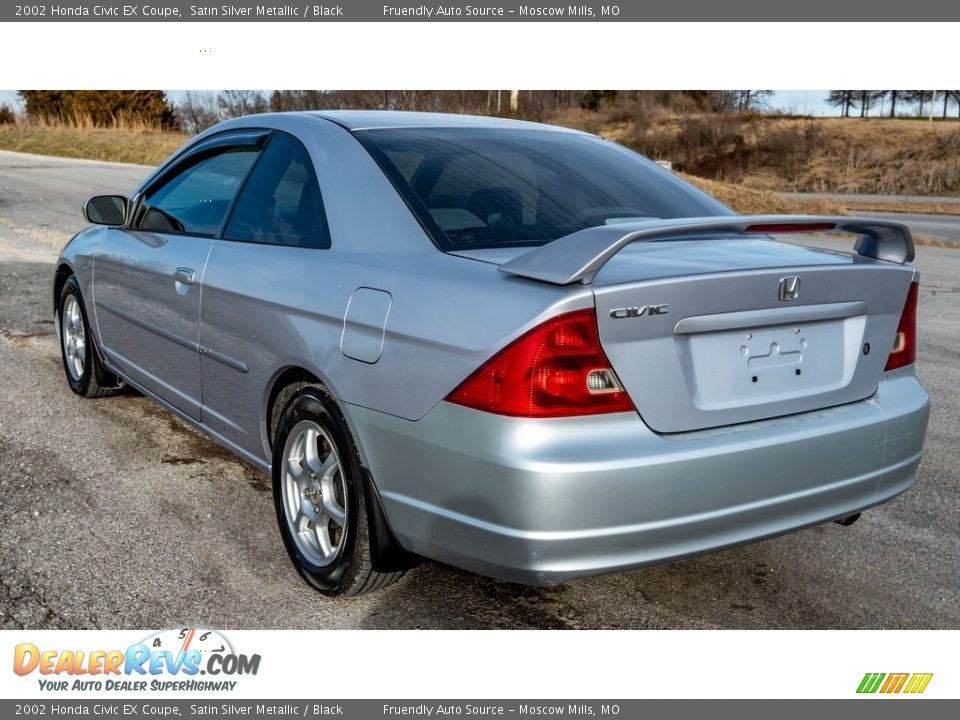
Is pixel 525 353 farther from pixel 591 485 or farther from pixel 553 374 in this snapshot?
pixel 591 485

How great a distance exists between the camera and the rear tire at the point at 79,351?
5422mm

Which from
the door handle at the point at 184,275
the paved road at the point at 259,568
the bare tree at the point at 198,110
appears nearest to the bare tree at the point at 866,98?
the bare tree at the point at 198,110

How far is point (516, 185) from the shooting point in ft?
11.1

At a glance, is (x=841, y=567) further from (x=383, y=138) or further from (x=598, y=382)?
(x=383, y=138)

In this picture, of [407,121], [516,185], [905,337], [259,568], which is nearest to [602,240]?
[516,185]

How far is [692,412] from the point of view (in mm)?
2648

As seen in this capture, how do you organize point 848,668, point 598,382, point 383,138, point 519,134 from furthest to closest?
1. point 519,134
2. point 383,138
3. point 848,668
4. point 598,382

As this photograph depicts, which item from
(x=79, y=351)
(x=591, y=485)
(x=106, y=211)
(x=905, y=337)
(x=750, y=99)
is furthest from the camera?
(x=750, y=99)

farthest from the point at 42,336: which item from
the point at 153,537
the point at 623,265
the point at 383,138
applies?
the point at 623,265

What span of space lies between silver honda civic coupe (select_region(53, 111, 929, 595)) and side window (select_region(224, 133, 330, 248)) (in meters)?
0.01

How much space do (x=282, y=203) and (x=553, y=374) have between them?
1561 millimetres

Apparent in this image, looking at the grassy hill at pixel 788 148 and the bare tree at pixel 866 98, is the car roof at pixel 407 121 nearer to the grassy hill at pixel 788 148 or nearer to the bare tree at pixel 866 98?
the grassy hill at pixel 788 148

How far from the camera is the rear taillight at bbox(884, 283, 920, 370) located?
3.17 meters

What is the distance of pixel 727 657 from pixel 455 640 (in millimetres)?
810
